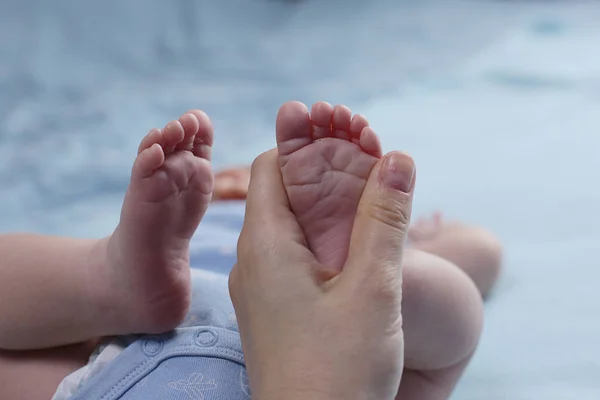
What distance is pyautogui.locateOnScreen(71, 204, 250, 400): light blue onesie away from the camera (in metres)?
0.69

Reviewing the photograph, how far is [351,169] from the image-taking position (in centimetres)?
64

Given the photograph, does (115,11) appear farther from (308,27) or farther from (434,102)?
(434,102)

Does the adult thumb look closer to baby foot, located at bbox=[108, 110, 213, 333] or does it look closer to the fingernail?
the fingernail

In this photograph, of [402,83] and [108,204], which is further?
[402,83]

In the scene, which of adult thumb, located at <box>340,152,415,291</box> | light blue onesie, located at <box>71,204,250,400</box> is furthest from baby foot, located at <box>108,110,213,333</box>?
adult thumb, located at <box>340,152,415,291</box>

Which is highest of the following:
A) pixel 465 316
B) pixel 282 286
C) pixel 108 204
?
pixel 282 286

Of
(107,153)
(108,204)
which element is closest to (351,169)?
(108,204)

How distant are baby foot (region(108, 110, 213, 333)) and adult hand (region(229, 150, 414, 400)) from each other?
0.38ft

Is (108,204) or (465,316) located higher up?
(465,316)

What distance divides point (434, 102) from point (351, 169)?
1.17 meters

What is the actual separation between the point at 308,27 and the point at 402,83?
0.39 m

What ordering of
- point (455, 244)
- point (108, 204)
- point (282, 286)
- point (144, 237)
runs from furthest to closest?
point (108, 204)
point (455, 244)
point (144, 237)
point (282, 286)

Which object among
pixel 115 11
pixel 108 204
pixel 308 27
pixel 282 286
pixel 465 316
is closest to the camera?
pixel 282 286

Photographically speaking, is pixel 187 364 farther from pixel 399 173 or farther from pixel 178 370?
pixel 399 173
